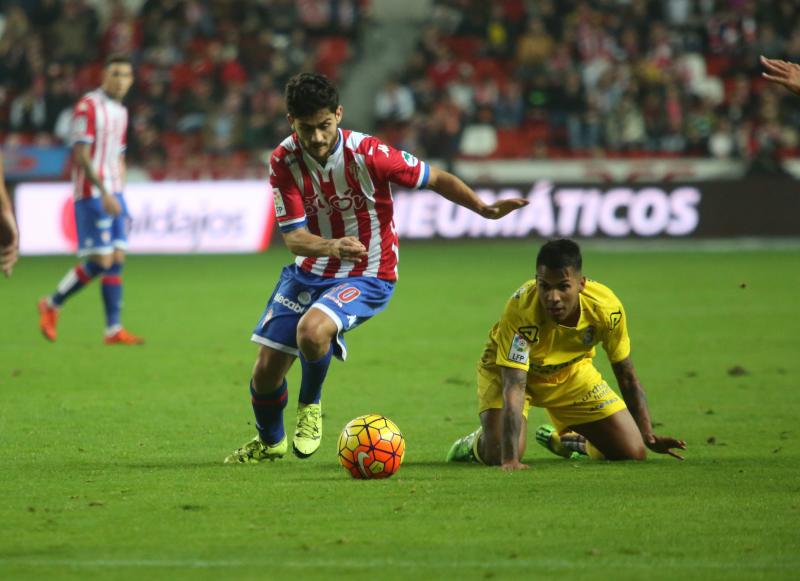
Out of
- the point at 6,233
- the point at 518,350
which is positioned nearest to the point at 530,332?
the point at 518,350

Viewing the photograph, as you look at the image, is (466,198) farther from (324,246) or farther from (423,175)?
(324,246)

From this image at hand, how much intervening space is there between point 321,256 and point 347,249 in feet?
0.98

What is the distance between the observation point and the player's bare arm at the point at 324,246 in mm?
6223

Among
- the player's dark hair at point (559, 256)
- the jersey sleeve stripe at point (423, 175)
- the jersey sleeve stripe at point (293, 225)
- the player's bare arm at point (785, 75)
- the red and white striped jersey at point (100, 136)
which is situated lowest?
the player's dark hair at point (559, 256)

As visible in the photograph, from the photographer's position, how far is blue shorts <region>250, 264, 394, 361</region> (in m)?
6.56

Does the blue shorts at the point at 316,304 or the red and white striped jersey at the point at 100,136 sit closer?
the blue shorts at the point at 316,304

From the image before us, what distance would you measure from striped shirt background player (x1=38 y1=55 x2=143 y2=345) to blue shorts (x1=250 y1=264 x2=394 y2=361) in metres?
5.07

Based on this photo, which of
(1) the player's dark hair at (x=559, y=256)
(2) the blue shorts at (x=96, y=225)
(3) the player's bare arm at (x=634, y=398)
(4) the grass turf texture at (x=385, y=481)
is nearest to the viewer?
(4) the grass turf texture at (x=385, y=481)

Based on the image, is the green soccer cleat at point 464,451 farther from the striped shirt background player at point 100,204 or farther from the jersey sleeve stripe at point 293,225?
the striped shirt background player at point 100,204

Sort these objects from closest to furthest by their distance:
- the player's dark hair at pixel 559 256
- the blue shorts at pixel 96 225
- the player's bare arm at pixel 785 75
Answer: the player's bare arm at pixel 785 75
the player's dark hair at pixel 559 256
the blue shorts at pixel 96 225

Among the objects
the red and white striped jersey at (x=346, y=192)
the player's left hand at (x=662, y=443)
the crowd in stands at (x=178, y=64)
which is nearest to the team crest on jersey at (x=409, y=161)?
the red and white striped jersey at (x=346, y=192)

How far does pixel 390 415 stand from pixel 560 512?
293cm

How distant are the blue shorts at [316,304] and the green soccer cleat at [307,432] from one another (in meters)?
0.28

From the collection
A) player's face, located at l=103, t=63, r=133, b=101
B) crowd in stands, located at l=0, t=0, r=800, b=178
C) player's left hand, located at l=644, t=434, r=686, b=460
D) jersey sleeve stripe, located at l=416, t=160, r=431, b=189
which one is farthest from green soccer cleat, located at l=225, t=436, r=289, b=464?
crowd in stands, located at l=0, t=0, r=800, b=178
